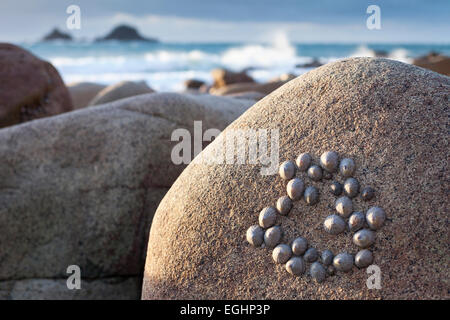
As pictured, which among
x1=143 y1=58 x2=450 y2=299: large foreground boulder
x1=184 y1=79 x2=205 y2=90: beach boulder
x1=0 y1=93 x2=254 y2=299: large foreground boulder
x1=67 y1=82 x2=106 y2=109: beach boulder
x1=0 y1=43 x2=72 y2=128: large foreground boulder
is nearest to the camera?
x1=143 y1=58 x2=450 y2=299: large foreground boulder

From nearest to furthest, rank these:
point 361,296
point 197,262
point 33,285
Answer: point 361,296 → point 197,262 → point 33,285

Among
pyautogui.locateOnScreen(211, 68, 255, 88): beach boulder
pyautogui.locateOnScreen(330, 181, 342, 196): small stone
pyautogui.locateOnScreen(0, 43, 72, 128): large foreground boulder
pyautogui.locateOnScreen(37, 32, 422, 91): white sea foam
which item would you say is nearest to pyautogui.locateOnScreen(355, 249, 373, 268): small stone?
pyautogui.locateOnScreen(330, 181, 342, 196): small stone

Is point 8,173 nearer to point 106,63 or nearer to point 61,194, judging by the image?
point 61,194

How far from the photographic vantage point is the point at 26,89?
4.78 metres

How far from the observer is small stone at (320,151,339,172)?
1.85 metres

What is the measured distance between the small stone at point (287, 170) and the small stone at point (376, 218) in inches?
13.0

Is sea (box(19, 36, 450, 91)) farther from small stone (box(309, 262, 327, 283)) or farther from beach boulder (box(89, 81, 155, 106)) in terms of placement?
small stone (box(309, 262, 327, 283))

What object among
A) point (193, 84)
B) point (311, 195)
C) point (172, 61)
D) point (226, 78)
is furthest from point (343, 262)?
point (172, 61)

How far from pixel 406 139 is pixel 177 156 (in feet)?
5.30

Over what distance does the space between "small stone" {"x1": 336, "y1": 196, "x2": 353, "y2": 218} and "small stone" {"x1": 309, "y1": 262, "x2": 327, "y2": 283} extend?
7.9 inches

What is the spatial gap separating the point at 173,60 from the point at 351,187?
90.9ft

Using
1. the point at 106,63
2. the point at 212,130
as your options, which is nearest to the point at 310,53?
the point at 106,63

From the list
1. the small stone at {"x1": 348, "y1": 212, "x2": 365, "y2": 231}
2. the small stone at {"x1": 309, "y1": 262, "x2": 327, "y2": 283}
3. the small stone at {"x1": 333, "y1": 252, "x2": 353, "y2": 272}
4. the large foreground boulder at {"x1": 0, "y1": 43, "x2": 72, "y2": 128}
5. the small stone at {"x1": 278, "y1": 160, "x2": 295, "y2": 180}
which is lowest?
the small stone at {"x1": 309, "y1": 262, "x2": 327, "y2": 283}

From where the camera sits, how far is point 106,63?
27.6 metres
